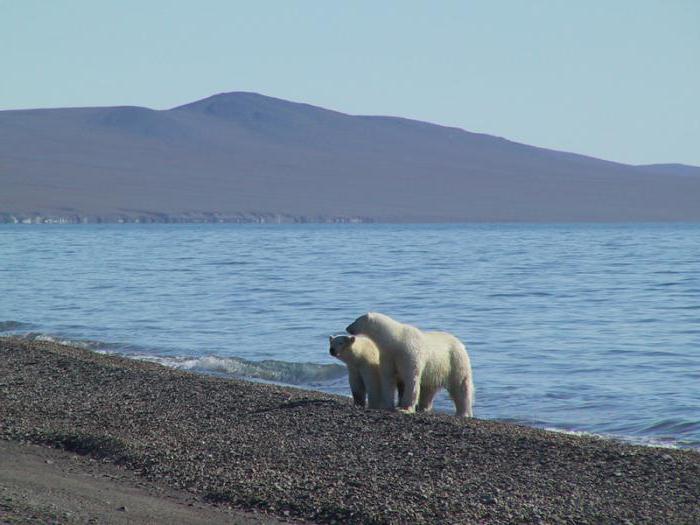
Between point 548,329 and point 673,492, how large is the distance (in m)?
16.4

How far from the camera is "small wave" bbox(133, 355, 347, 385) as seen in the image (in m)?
18.6

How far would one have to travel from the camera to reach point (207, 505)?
8.65 m

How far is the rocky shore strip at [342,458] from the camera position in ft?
27.8

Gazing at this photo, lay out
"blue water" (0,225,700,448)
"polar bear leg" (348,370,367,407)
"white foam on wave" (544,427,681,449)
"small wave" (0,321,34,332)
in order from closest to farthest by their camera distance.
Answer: "white foam on wave" (544,427,681,449)
"polar bear leg" (348,370,367,407)
"blue water" (0,225,700,448)
"small wave" (0,321,34,332)

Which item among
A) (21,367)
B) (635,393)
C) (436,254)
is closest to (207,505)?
(21,367)

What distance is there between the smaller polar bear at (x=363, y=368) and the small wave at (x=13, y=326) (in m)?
13.7

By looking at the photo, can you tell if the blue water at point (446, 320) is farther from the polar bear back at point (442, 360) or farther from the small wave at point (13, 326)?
the polar bear back at point (442, 360)

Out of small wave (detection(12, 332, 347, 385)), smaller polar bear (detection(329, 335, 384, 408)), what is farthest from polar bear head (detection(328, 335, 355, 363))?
small wave (detection(12, 332, 347, 385))

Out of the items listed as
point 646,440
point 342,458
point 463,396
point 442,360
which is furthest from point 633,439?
point 342,458

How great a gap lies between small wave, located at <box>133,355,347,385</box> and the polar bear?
4.51 meters

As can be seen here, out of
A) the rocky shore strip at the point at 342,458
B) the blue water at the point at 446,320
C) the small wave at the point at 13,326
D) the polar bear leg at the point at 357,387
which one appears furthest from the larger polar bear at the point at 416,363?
the small wave at the point at 13,326

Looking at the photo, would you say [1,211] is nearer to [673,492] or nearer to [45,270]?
[45,270]

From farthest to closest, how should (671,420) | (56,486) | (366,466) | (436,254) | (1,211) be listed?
(1,211) < (436,254) < (671,420) < (366,466) < (56,486)

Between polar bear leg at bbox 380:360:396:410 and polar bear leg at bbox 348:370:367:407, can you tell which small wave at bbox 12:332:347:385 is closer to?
polar bear leg at bbox 348:370:367:407
